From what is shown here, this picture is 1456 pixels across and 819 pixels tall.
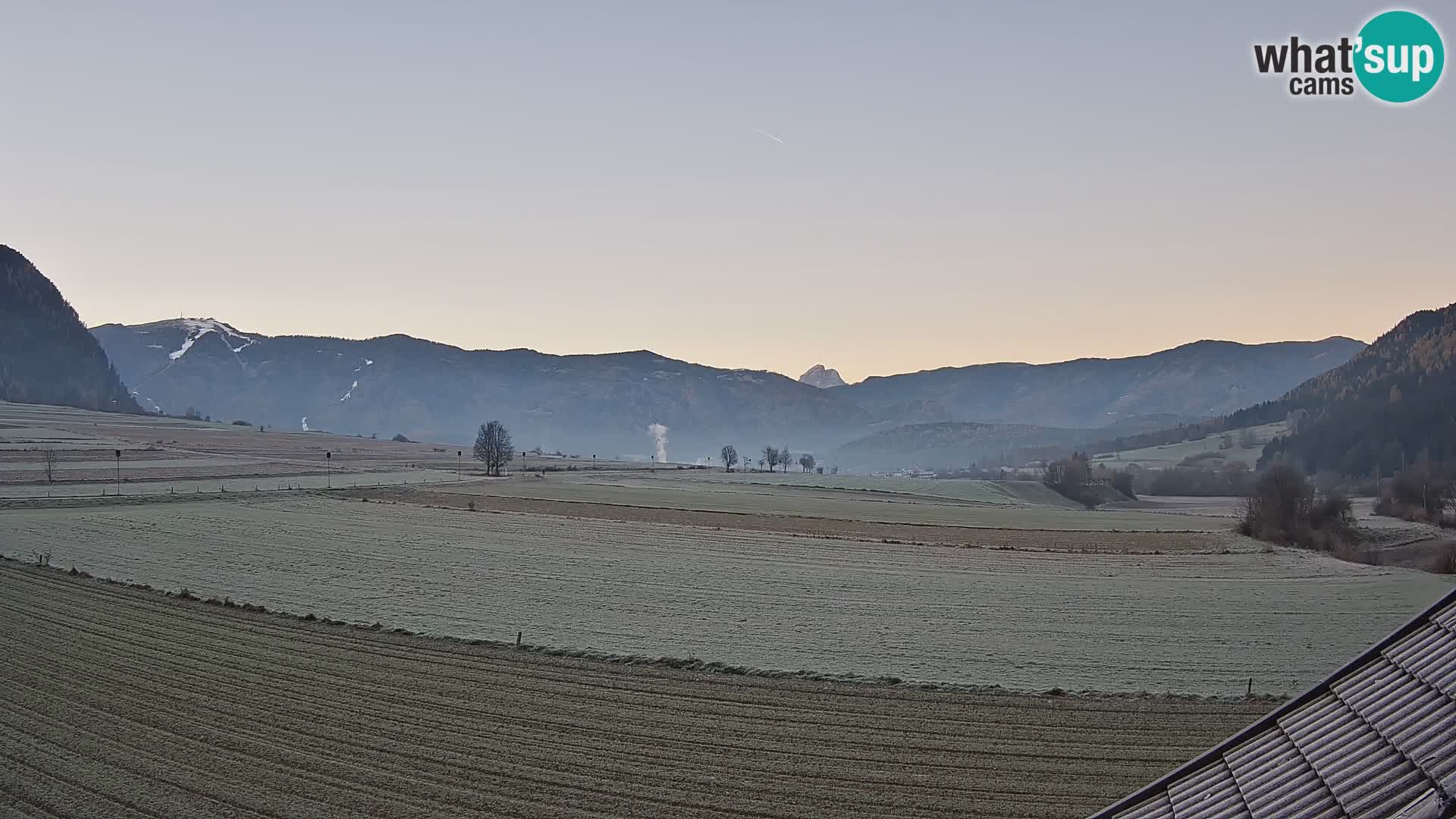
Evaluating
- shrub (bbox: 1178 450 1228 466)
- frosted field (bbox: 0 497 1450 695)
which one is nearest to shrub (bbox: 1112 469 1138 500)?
shrub (bbox: 1178 450 1228 466)

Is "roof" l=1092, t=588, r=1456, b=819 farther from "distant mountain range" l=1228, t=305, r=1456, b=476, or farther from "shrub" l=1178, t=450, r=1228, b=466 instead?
"shrub" l=1178, t=450, r=1228, b=466

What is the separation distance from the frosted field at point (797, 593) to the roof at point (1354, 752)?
1560 centimetres

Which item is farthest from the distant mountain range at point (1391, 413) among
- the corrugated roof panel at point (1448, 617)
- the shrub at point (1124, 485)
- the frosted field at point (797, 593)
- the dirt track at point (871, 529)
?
the corrugated roof panel at point (1448, 617)

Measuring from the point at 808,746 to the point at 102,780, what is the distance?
11.7 meters

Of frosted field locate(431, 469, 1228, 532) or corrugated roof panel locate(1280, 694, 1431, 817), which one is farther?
frosted field locate(431, 469, 1228, 532)

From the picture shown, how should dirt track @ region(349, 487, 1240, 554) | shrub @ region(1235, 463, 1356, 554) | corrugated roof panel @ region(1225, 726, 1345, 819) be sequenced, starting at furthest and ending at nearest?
shrub @ region(1235, 463, 1356, 554)
dirt track @ region(349, 487, 1240, 554)
corrugated roof panel @ region(1225, 726, 1345, 819)

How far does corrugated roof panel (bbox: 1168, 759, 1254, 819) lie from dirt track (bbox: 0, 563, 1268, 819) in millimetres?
6962

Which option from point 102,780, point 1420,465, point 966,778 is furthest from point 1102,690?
point 1420,465

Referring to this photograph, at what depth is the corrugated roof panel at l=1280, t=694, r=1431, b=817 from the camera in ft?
20.4

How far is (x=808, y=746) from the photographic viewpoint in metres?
18.2

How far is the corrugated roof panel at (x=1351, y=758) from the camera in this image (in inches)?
245

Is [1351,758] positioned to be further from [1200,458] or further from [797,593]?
[1200,458]

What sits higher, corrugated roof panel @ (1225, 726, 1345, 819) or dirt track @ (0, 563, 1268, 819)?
corrugated roof panel @ (1225, 726, 1345, 819)

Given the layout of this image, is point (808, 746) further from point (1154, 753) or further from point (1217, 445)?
point (1217, 445)
